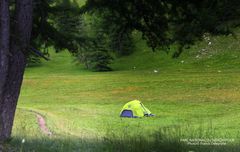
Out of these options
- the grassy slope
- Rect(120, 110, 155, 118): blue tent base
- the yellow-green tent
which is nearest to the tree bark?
the grassy slope

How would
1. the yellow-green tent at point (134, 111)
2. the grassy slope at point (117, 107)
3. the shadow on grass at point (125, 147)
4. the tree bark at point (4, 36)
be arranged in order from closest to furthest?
the shadow on grass at point (125, 147)
the tree bark at point (4, 36)
the grassy slope at point (117, 107)
the yellow-green tent at point (134, 111)

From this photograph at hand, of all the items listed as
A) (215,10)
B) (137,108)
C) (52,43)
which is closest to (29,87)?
(137,108)

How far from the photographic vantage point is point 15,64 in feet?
23.2

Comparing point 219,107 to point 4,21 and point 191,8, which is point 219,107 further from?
point 4,21

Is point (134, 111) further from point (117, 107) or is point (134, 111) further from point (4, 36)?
point (4, 36)

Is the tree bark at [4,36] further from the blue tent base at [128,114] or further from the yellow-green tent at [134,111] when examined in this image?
the blue tent base at [128,114]

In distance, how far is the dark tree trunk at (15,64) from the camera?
6.94 metres

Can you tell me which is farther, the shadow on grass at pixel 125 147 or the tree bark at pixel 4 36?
the tree bark at pixel 4 36

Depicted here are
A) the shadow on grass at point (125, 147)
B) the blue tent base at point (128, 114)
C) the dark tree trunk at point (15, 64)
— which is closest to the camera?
the shadow on grass at point (125, 147)

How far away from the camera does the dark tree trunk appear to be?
694cm

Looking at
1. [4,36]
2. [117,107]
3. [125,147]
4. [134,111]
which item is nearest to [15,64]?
[4,36]

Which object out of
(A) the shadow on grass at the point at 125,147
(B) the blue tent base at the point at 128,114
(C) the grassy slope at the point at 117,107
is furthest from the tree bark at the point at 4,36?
(B) the blue tent base at the point at 128,114

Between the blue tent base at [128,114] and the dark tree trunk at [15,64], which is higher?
the dark tree trunk at [15,64]

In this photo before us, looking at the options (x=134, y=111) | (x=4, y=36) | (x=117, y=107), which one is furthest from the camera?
(x=117, y=107)
